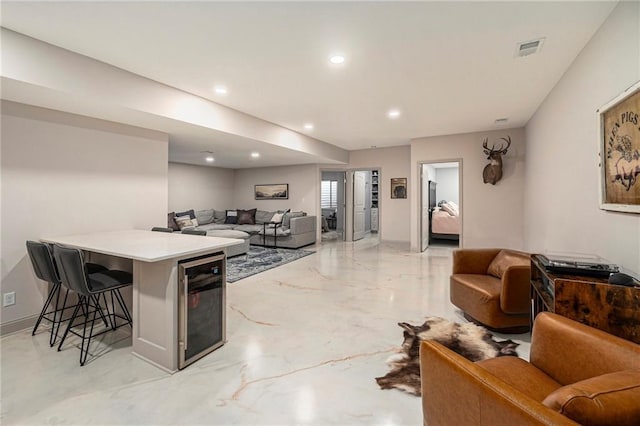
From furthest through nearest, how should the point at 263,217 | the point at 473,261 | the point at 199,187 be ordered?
the point at 199,187 → the point at 263,217 → the point at 473,261

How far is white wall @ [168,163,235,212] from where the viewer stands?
26.3 feet

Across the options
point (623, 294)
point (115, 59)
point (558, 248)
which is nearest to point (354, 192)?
point (558, 248)

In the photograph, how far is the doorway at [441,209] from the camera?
21.5ft

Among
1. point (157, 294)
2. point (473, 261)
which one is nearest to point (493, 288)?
point (473, 261)

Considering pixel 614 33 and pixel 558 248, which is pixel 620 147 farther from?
pixel 558 248

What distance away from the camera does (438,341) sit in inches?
97.8

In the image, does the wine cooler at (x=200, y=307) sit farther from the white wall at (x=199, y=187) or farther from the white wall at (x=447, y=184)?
the white wall at (x=447, y=184)

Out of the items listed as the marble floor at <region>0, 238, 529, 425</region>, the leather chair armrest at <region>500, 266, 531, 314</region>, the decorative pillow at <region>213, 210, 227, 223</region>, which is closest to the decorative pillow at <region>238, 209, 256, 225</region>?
the decorative pillow at <region>213, 210, 227, 223</region>

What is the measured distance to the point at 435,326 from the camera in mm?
2822

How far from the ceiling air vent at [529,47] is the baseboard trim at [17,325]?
17.5 ft

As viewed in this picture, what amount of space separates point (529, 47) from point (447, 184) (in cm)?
802

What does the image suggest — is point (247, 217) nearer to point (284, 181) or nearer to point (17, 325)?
point (284, 181)

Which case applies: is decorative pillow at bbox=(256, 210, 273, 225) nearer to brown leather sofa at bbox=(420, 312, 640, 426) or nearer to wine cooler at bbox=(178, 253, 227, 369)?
wine cooler at bbox=(178, 253, 227, 369)

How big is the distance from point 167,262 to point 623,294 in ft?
9.11
